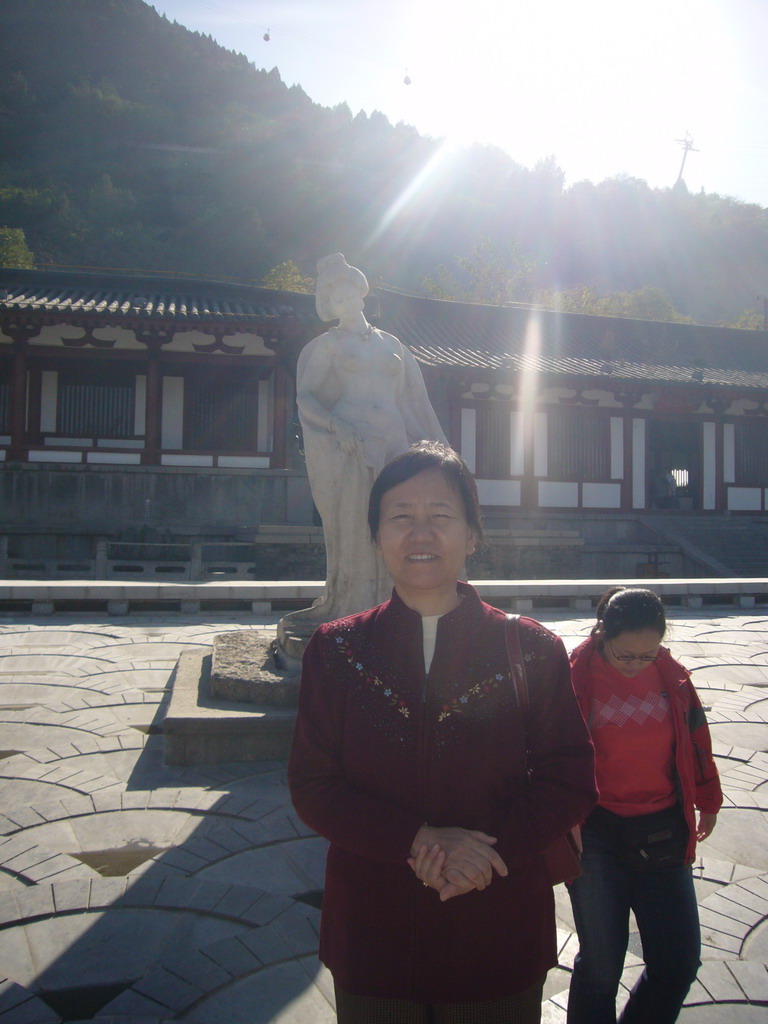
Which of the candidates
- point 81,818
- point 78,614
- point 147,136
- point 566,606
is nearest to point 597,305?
point 147,136

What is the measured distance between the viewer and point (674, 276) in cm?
4919

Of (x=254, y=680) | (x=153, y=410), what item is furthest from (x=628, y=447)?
(x=254, y=680)

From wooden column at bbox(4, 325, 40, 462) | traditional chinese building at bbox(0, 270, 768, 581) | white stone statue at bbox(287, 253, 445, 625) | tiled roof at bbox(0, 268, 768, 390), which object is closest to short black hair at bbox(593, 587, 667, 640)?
white stone statue at bbox(287, 253, 445, 625)

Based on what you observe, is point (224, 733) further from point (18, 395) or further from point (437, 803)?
point (18, 395)

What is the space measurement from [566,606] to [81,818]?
6350 mm

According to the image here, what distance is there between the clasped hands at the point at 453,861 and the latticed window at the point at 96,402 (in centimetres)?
1539

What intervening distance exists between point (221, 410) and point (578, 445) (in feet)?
26.7

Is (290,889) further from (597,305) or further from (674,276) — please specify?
(674,276)

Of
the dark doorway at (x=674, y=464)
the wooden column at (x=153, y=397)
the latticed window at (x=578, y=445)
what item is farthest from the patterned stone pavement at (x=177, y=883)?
the dark doorway at (x=674, y=464)

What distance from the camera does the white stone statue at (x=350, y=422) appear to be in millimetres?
3805

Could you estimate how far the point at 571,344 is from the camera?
1906cm

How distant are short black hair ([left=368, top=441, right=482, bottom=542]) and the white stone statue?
214 centimetres

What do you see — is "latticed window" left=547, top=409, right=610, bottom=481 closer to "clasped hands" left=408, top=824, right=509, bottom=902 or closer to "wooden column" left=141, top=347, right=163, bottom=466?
"wooden column" left=141, top=347, right=163, bottom=466

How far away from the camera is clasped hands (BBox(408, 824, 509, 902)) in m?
1.20
